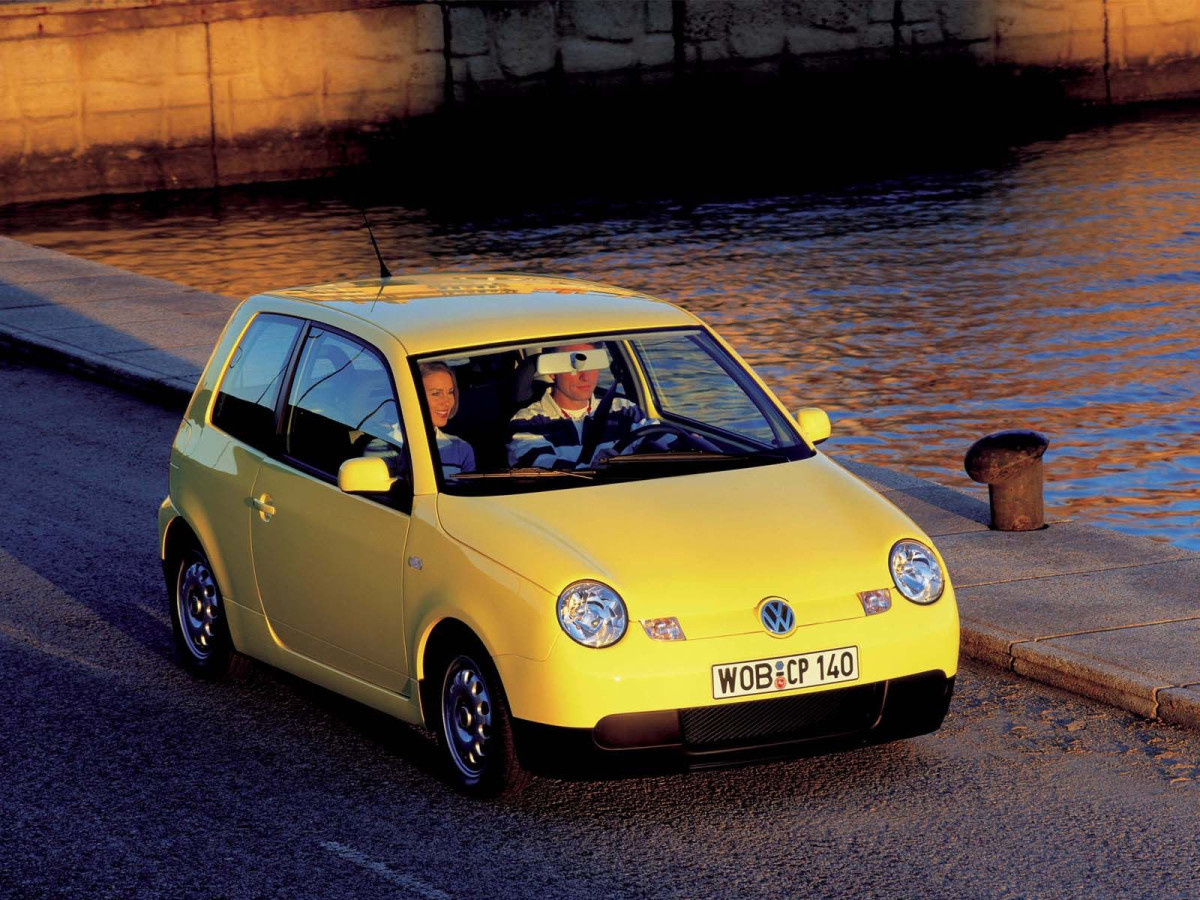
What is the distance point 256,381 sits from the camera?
318 inches

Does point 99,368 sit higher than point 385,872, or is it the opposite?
point 99,368

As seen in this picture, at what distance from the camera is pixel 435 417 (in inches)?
282

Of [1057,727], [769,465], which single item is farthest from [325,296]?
[1057,727]

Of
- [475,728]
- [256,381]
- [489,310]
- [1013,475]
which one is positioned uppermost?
[489,310]

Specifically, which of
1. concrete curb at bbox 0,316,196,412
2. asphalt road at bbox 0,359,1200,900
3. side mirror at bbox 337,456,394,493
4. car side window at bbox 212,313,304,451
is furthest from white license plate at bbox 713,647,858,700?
concrete curb at bbox 0,316,196,412

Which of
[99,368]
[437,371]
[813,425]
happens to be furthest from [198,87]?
[813,425]

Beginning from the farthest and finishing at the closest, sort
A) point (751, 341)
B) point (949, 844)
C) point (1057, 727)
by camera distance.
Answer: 1. point (751, 341)
2. point (1057, 727)
3. point (949, 844)

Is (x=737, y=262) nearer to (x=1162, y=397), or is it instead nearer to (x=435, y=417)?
(x=1162, y=397)

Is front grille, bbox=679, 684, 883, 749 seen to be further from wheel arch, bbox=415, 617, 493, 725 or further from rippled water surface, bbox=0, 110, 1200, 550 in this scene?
rippled water surface, bbox=0, 110, 1200, 550

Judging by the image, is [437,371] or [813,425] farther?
[813,425]

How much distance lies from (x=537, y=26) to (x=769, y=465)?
87.6 ft

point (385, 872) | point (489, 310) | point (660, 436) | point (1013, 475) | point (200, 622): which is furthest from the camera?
point (1013, 475)

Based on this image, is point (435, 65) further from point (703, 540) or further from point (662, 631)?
point (662, 631)

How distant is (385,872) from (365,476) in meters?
1.39
